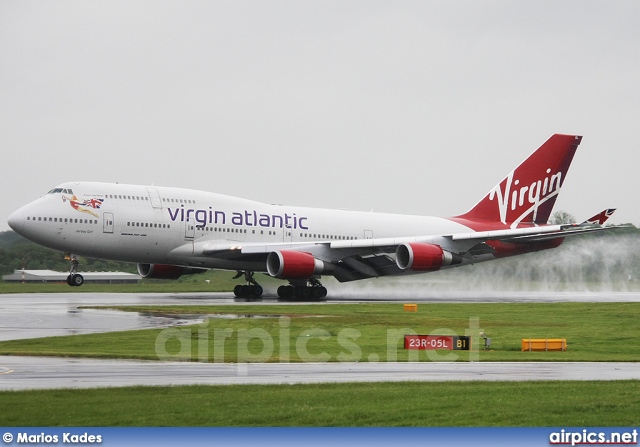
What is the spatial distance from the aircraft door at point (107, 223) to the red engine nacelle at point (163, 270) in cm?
729

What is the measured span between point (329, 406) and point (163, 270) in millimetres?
41641

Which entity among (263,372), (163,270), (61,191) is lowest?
(263,372)

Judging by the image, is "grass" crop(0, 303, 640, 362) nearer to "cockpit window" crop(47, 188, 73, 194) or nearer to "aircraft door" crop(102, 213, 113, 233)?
"aircraft door" crop(102, 213, 113, 233)

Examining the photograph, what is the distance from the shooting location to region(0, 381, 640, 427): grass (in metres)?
15.0

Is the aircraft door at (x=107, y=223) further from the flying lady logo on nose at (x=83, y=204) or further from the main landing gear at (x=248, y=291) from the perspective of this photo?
the main landing gear at (x=248, y=291)

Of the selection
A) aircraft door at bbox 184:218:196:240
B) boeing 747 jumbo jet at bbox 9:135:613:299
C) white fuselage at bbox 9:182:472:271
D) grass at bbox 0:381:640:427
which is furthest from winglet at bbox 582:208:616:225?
grass at bbox 0:381:640:427

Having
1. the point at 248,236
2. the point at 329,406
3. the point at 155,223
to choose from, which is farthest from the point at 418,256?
the point at 329,406

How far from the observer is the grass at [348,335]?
81.9 ft

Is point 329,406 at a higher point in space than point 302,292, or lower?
lower

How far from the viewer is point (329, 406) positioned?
16.2m

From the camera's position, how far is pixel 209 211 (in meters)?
53.0

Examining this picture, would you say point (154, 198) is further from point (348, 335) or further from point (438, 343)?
point (438, 343)

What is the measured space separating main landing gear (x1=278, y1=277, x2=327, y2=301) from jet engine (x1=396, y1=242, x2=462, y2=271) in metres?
4.49

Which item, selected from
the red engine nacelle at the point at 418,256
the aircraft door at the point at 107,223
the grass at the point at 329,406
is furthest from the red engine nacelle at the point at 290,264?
the grass at the point at 329,406
